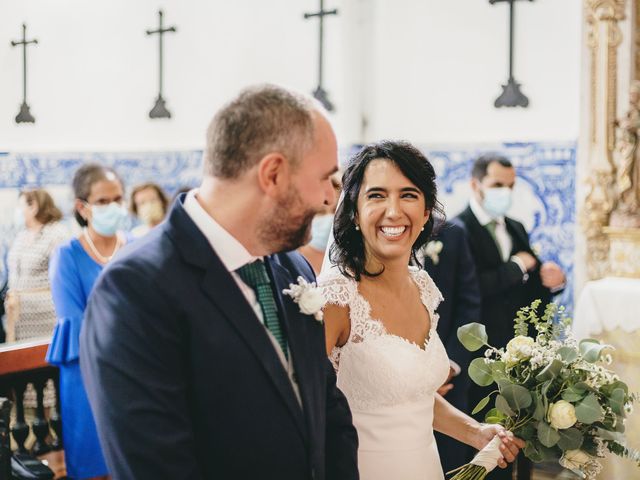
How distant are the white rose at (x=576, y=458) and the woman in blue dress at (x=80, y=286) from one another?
219 centimetres

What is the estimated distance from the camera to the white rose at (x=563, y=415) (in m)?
2.36

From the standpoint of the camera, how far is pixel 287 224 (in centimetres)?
177

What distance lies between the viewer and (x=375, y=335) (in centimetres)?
265

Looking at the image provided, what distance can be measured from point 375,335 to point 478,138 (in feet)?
15.5

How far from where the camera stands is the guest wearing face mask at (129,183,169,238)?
7.25 metres

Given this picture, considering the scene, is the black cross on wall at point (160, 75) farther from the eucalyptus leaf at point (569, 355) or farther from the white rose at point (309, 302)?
the white rose at point (309, 302)

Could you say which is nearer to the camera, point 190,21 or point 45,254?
point 45,254

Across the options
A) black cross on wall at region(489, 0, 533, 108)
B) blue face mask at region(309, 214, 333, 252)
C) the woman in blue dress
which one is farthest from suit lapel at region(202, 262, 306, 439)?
black cross on wall at region(489, 0, 533, 108)

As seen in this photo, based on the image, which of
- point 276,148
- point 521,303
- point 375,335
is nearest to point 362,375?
point 375,335

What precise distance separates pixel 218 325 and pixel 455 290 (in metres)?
3.10

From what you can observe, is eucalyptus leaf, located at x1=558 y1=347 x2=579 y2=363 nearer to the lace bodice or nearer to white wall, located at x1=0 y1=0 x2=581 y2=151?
the lace bodice

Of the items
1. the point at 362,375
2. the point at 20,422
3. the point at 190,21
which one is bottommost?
the point at 20,422

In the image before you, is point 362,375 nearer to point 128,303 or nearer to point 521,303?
point 128,303

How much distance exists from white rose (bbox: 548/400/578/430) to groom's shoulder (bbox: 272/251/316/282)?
768mm
